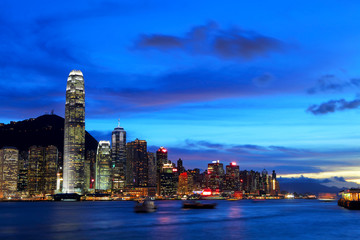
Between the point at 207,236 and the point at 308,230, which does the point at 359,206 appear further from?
the point at 207,236

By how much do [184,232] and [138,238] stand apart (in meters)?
14.9

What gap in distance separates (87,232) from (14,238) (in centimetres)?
A: 1681

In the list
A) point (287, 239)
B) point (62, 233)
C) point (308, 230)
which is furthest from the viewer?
point (308, 230)

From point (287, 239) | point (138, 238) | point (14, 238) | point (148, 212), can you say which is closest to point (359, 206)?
point (148, 212)

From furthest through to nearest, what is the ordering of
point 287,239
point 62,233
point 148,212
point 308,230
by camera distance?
point 148,212, point 308,230, point 62,233, point 287,239

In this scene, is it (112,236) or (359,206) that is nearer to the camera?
(112,236)

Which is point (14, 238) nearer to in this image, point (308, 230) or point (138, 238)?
point (138, 238)

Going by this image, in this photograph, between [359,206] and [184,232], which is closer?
[184,232]

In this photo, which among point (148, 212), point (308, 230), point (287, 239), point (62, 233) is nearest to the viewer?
point (287, 239)

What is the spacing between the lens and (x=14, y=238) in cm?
9000

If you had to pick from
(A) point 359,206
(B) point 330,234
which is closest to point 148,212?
(A) point 359,206

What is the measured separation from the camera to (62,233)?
98562mm

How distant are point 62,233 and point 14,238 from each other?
1134 centimetres

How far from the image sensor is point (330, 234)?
3967 inches
